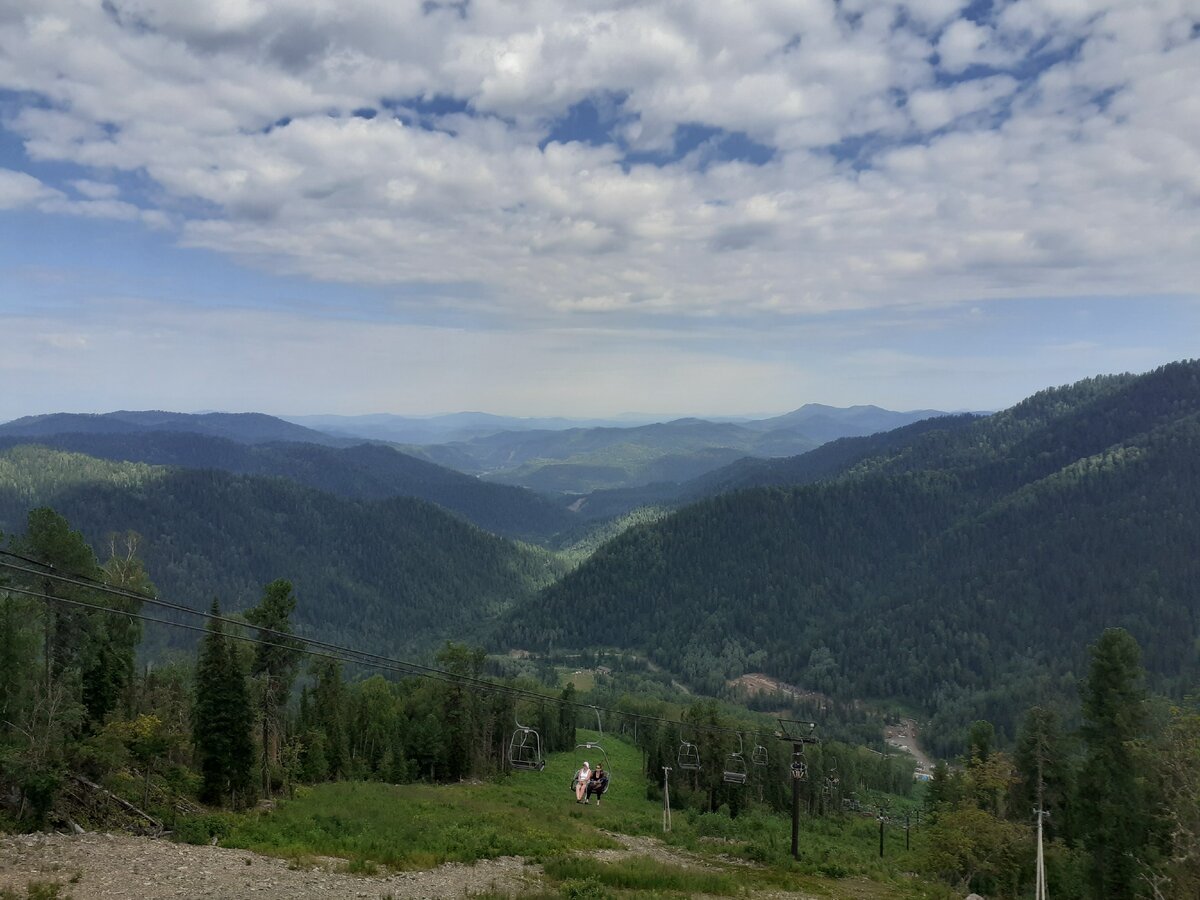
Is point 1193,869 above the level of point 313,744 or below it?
above

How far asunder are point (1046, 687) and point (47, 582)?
213 m

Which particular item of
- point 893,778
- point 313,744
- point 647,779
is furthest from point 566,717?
point 893,778

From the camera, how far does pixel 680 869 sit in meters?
30.2

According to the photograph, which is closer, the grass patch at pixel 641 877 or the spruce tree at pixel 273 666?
the grass patch at pixel 641 877

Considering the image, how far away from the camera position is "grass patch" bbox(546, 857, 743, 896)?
26984 mm

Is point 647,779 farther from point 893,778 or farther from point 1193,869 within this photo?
point 1193,869

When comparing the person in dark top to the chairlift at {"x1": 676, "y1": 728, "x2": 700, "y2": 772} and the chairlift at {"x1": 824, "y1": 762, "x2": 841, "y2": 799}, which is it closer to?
the chairlift at {"x1": 676, "y1": 728, "x2": 700, "y2": 772}

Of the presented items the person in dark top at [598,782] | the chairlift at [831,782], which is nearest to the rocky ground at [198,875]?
the person in dark top at [598,782]

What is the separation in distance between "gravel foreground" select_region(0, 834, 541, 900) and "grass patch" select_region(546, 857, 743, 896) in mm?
1268

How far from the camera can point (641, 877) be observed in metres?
27.6

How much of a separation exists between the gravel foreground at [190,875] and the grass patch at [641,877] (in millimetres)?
1268

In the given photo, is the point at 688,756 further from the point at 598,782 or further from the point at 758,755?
the point at 758,755

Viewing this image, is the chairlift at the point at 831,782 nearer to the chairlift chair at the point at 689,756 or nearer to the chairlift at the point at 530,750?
the chairlift chair at the point at 689,756

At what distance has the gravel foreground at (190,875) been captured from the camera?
22.3 metres
